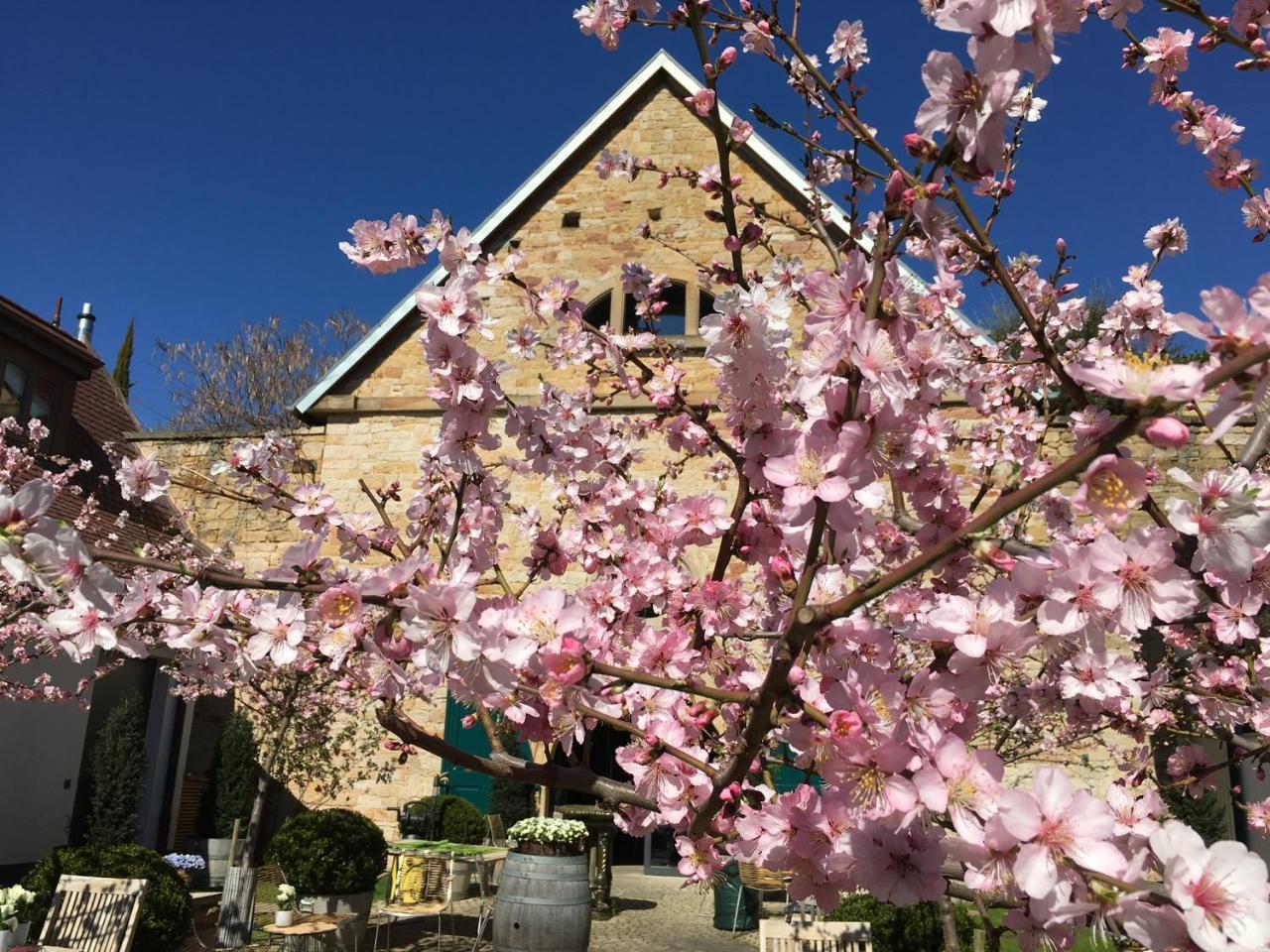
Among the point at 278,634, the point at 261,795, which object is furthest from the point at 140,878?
the point at 278,634

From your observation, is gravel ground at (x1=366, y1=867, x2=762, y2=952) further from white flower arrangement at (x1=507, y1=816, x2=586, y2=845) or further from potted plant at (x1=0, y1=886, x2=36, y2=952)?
potted plant at (x1=0, y1=886, x2=36, y2=952)

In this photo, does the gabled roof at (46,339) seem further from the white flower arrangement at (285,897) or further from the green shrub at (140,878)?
the white flower arrangement at (285,897)

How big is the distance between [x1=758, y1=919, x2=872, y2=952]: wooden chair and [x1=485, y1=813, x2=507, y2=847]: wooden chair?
233 inches

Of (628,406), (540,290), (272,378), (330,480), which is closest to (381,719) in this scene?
(540,290)

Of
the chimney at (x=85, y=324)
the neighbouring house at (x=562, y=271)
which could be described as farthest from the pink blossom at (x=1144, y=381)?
the chimney at (x=85, y=324)

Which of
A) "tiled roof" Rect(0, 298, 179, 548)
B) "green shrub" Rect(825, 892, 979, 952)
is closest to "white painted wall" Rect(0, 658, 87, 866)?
"tiled roof" Rect(0, 298, 179, 548)

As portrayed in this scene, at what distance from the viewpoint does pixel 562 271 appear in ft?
40.6

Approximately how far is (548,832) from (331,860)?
249 centimetres

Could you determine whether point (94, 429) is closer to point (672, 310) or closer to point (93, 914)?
point (672, 310)

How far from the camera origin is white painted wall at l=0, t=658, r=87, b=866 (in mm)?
10094

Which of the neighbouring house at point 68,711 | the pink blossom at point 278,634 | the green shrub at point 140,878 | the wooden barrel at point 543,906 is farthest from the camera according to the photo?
the neighbouring house at point 68,711

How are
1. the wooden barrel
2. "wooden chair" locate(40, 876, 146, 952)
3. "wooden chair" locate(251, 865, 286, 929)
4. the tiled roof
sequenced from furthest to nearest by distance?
1. the tiled roof
2. "wooden chair" locate(251, 865, 286, 929)
3. the wooden barrel
4. "wooden chair" locate(40, 876, 146, 952)

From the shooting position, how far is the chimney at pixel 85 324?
15.4m

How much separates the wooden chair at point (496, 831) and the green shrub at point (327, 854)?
76.3 inches
